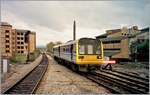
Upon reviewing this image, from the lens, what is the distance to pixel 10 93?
38.8 feet

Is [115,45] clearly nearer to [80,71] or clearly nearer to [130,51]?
[130,51]

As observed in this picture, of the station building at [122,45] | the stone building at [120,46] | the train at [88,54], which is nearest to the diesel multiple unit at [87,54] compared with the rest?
the train at [88,54]

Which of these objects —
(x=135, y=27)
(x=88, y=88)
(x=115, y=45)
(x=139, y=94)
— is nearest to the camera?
(x=139, y=94)

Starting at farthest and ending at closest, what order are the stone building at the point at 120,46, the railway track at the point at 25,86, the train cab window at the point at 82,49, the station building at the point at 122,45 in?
the stone building at the point at 120,46, the station building at the point at 122,45, the train cab window at the point at 82,49, the railway track at the point at 25,86

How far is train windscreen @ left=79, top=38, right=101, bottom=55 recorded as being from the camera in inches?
770

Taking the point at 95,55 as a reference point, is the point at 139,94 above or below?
below

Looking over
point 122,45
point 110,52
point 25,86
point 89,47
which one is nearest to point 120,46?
point 122,45

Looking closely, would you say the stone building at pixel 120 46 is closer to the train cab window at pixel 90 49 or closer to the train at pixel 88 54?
the train at pixel 88 54

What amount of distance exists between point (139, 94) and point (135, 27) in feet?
160

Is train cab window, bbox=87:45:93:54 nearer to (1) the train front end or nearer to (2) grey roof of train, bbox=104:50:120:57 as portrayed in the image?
(1) the train front end

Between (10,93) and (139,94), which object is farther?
(10,93)

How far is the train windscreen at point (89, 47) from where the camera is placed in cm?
1956

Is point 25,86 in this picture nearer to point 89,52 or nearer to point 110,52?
point 89,52

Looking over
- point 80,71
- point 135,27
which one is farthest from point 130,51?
point 80,71
